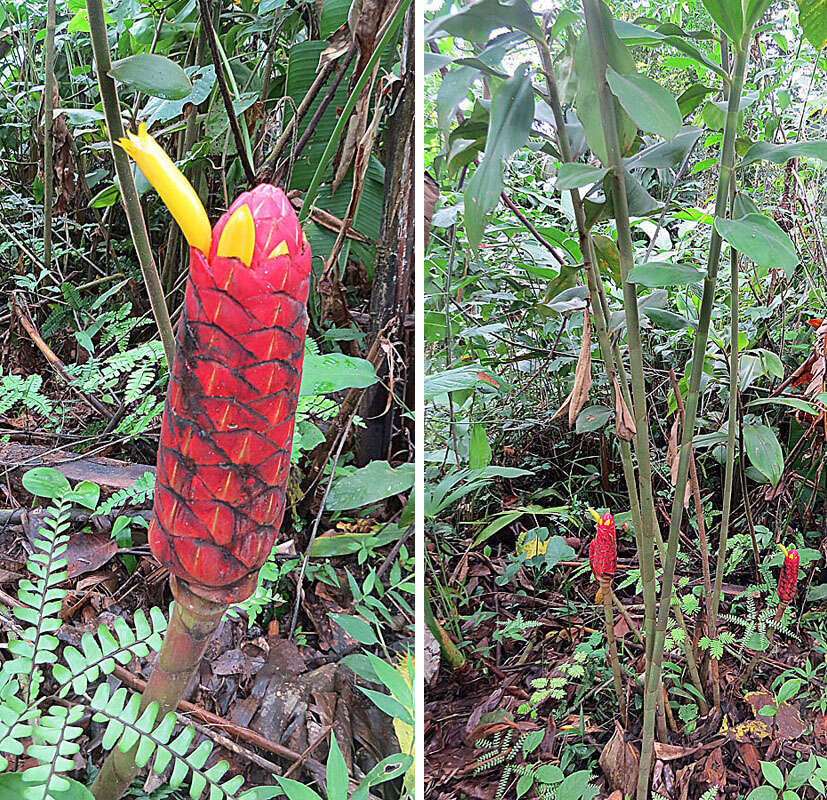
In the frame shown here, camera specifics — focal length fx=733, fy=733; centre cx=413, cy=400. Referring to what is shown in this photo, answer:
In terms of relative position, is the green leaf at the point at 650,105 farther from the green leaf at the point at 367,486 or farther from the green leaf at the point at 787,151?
the green leaf at the point at 367,486

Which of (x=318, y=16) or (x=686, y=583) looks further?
(x=686, y=583)

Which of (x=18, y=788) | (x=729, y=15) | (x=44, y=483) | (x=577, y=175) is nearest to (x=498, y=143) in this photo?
(x=577, y=175)

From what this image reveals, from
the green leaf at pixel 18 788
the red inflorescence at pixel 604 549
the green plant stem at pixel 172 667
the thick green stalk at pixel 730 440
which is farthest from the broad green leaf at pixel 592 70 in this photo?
the green leaf at pixel 18 788

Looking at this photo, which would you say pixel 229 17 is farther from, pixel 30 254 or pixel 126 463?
pixel 126 463

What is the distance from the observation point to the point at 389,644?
57 cm

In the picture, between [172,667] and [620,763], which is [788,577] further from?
[172,667]

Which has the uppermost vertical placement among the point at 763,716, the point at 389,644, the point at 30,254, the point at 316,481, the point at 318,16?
the point at 318,16

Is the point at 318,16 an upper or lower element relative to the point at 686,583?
upper

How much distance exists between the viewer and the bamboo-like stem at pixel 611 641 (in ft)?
2.47

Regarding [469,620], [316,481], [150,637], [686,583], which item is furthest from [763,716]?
[150,637]

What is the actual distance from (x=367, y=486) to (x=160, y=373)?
0.56 ft

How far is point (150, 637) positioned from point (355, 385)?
20 centimetres

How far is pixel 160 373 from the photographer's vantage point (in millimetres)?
471

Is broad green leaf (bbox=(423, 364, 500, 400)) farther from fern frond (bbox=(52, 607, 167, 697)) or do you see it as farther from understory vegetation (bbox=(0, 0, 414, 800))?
fern frond (bbox=(52, 607, 167, 697))
